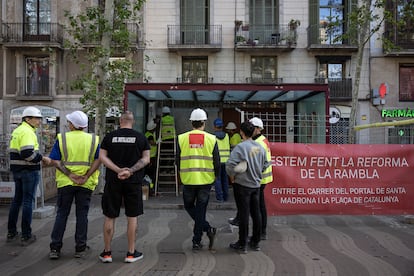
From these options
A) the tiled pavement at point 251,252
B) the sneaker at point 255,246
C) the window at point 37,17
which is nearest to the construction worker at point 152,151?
the tiled pavement at point 251,252

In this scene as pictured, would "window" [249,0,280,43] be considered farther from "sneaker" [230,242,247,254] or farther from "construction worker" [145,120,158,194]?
"sneaker" [230,242,247,254]

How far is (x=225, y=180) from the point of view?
34.3 ft

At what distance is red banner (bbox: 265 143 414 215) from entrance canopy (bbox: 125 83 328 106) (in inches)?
109

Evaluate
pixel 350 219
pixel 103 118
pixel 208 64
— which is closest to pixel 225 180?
pixel 350 219

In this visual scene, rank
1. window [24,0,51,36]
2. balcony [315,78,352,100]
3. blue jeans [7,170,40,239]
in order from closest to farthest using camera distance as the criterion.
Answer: blue jeans [7,170,40,239] < balcony [315,78,352,100] < window [24,0,51,36]

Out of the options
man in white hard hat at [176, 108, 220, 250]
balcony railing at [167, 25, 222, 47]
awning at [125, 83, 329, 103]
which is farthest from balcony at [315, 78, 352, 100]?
man in white hard hat at [176, 108, 220, 250]

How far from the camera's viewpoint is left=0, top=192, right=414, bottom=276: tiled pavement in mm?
5363

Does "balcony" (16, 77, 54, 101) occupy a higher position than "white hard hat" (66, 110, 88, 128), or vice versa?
"balcony" (16, 77, 54, 101)

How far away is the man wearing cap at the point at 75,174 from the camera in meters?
5.76

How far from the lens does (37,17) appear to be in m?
26.5

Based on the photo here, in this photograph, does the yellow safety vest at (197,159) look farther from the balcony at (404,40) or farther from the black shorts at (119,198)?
the balcony at (404,40)

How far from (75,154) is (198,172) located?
164 cm

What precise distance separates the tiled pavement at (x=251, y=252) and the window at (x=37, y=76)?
1926 cm

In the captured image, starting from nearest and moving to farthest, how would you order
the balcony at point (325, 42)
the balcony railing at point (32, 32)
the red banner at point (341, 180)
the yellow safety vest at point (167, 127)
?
the red banner at point (341, 180)
the yellow safety vest at point (167, 127)
the balcony at point (325, 42)
the balcony railing at point (32, 32)
